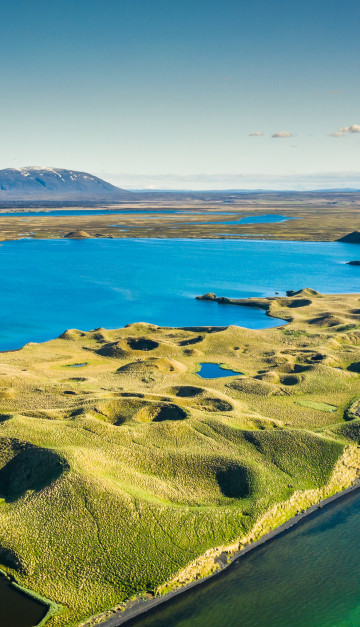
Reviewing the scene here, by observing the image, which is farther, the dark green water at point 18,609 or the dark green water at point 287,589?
the dark green water at point 287,589

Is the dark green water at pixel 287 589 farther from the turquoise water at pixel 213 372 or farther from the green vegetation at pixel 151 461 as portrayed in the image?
the turquoise water at pixel 213 372

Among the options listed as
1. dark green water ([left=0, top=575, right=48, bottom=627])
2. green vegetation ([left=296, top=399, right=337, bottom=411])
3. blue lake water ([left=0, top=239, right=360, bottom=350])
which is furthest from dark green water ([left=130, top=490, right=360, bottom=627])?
blue lake water ([left=0, top=239, right=360, bottom=350])

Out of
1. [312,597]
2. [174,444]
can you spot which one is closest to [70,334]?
[174,444]

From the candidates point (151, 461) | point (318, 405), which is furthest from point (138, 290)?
point (151, 461)

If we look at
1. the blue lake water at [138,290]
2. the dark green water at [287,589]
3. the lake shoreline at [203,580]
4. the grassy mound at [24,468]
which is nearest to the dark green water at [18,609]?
the lake shoreline at [203,580]

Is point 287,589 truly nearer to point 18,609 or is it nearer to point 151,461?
point 151,461

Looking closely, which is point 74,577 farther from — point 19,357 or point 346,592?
point 19,357
